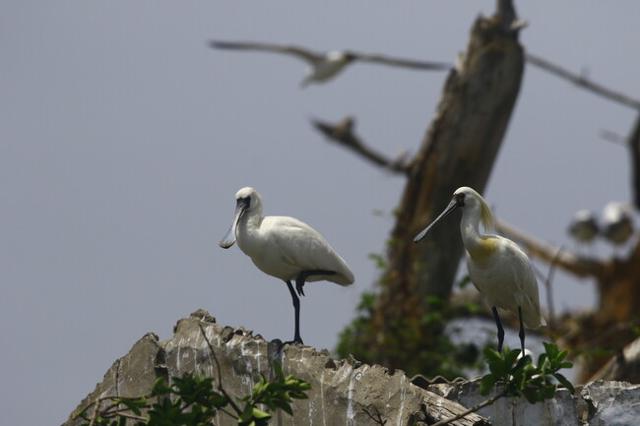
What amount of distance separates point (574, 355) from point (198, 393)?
→ 7650 millimetres

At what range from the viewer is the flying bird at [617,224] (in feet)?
107

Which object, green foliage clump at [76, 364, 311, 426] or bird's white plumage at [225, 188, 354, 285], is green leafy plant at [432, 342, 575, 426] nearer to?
green foliage clump at [76, 364, 311, 426]

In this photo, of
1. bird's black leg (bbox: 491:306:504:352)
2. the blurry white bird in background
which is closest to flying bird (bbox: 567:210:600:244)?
the blurry white bird in background

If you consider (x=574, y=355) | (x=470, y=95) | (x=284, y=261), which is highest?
(x=470, y=95)

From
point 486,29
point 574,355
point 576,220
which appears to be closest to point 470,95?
point 486,29

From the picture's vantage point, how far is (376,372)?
32.0ft

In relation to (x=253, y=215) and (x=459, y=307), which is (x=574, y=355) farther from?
(x=253, y=215)

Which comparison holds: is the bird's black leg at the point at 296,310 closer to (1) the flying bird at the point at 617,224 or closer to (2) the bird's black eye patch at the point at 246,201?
(2) the bird's black eye patch at the point at 246,201

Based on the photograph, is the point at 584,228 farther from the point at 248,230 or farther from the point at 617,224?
the point at 248,230

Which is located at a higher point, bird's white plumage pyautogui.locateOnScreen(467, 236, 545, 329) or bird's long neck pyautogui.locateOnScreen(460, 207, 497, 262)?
bird's long neck pyautogui.locateOnScreen(460, 207, 497, 262)

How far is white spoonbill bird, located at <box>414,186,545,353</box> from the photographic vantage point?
11.2 metres

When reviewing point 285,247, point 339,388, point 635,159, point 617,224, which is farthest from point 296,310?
point 617,224

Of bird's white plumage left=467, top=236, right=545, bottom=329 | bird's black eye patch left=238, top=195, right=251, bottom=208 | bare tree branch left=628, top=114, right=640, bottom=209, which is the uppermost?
bare tree branch left=628, top=114, right=640, bottom=209

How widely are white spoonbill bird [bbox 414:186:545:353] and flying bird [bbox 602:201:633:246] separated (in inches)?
833
